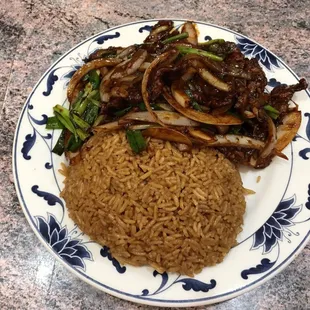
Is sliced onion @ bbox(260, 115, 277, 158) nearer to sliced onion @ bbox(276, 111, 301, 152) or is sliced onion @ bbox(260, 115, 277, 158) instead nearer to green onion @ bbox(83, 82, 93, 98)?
sliced onion @ bbox(276, 111, 301, 152)

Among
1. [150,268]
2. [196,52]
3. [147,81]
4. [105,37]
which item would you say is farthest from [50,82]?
[150,268]

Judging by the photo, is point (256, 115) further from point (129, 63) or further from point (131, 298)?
point (131, 298)

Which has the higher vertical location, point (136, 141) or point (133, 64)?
point (133, 64)

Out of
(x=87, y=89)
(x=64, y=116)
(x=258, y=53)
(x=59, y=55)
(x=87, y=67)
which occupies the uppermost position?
(x=258, y=53)

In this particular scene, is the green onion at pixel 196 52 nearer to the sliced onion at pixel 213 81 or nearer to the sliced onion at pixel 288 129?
the sliced onion at pixel 213 81

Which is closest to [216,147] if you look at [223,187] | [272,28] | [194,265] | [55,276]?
[223,187]

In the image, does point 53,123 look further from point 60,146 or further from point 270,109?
point 270,109
